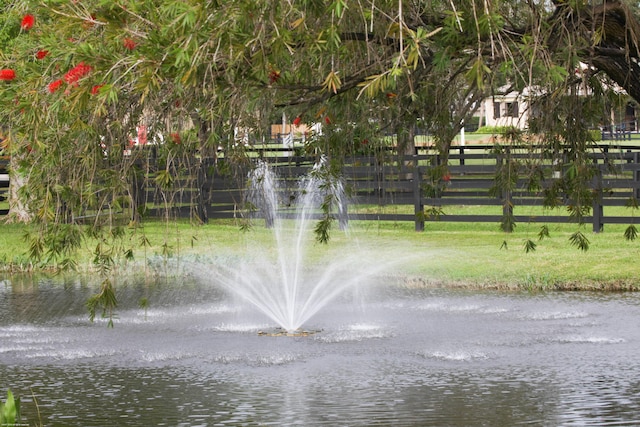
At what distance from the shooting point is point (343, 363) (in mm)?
10680

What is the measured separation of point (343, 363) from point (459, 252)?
24.2ft

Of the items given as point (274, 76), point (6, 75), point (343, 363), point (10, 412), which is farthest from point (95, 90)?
point (343, 363)

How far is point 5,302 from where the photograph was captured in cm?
1495

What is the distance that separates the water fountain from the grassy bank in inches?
16.0

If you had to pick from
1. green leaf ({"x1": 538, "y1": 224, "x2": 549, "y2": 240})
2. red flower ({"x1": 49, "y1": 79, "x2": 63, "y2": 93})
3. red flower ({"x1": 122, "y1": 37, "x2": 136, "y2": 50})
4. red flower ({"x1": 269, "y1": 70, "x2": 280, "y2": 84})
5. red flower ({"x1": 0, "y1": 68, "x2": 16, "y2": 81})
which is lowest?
green leaf ({"x1": 538, "y1": 224, "x2": 549, "y2": 240})

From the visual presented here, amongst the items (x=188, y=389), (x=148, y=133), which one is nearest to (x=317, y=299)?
(x=188, y=389)

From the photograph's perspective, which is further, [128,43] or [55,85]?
[55,85]

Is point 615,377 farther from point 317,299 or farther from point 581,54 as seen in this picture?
point 317,299

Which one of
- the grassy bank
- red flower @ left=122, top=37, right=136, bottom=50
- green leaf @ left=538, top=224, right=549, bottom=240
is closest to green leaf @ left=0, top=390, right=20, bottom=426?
red flower @ left=122, top=37, right=136, bottom=50

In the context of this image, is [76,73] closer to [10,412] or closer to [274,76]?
[274,76]

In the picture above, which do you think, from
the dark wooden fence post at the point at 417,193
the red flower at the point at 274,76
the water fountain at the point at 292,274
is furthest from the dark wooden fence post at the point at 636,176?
the red flower at the point at 274,76

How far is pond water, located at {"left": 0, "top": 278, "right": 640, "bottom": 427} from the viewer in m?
8.90

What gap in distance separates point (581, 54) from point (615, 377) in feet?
12.5

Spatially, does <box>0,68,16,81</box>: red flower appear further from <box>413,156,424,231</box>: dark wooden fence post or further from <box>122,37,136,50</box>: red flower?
<box>413,156,424,231</box>: dark wooden fence post
